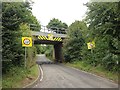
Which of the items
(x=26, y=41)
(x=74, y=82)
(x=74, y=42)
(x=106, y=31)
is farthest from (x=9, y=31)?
(x=74, y=42)

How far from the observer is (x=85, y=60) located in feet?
111

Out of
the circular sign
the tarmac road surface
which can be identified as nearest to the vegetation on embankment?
the tarmac road surface

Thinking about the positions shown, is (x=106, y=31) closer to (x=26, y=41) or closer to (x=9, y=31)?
(x=26, y=41)

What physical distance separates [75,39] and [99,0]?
68.6 feet

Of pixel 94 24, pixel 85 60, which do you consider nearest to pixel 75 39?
pixel 85 60

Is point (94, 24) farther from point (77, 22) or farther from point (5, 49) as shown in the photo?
point (77, 22)

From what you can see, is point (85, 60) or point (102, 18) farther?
point (85, 60)

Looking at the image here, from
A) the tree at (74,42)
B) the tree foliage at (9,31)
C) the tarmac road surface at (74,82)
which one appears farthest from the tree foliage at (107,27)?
the tree at (74,42)

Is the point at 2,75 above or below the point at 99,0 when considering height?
below

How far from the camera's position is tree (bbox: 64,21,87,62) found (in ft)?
133

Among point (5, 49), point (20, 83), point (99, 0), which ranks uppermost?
point (99, 0)

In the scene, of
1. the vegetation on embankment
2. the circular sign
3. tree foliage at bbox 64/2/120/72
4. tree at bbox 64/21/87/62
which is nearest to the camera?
tree foliage at bbox 64/2/120/72

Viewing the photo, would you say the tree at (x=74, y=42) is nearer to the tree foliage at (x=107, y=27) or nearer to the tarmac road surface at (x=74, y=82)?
the tree foliage at (x=107, y=27)

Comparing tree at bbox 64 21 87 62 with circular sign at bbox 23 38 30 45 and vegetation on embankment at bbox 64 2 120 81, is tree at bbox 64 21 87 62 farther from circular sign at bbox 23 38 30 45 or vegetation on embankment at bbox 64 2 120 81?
circular sign at bbox 23 38 30 45
